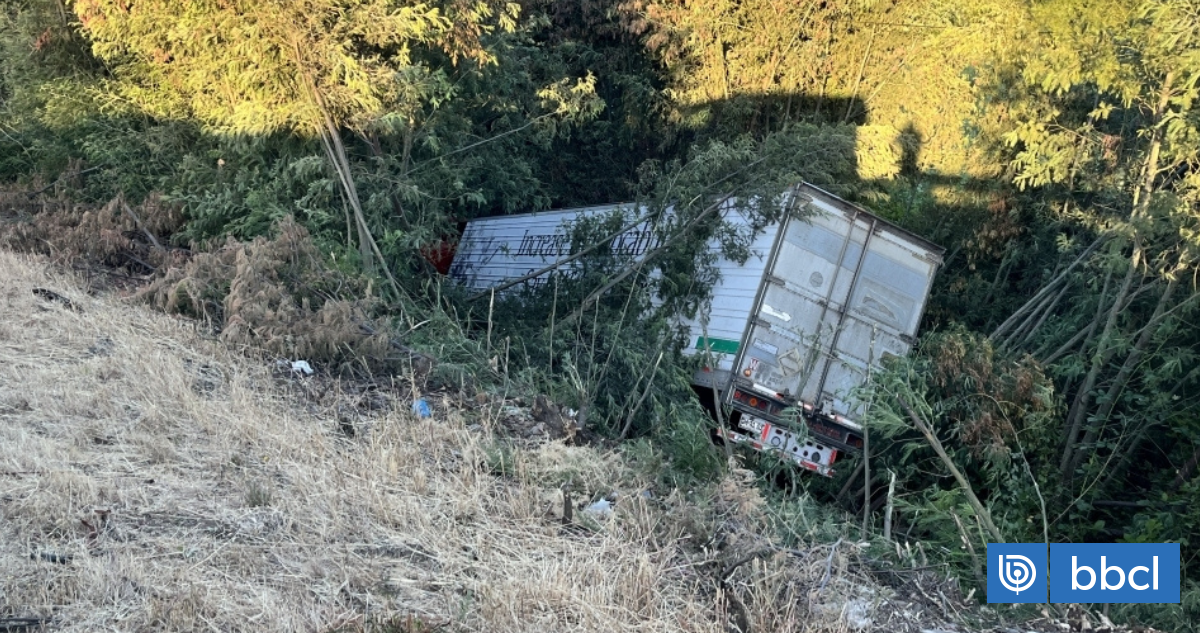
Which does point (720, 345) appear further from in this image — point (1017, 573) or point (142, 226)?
point (142, 226)

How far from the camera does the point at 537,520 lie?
5262mm

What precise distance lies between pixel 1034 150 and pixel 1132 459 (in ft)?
10.6

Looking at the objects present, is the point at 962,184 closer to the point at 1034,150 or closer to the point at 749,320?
the point at 1034,150

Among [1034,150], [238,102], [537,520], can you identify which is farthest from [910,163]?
[537,520]

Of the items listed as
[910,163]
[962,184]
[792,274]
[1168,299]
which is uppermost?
[910,163]

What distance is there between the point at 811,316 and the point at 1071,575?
17.1 ft

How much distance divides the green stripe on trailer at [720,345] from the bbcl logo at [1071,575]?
4362 mm

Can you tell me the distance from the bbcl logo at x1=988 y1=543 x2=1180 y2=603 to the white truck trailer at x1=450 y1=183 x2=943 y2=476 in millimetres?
3897

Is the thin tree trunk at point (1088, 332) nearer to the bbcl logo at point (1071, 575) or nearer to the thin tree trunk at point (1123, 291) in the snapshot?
the thin tree trunk at point (1123, 291)

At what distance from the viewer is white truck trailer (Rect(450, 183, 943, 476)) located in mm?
10070

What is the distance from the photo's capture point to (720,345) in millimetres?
10266

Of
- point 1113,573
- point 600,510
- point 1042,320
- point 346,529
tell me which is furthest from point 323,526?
point 1042,320

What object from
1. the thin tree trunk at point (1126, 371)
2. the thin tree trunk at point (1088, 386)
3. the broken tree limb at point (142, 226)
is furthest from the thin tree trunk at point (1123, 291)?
the broken tree limb at point (142, 226)

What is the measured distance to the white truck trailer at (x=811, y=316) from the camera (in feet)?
33.0
